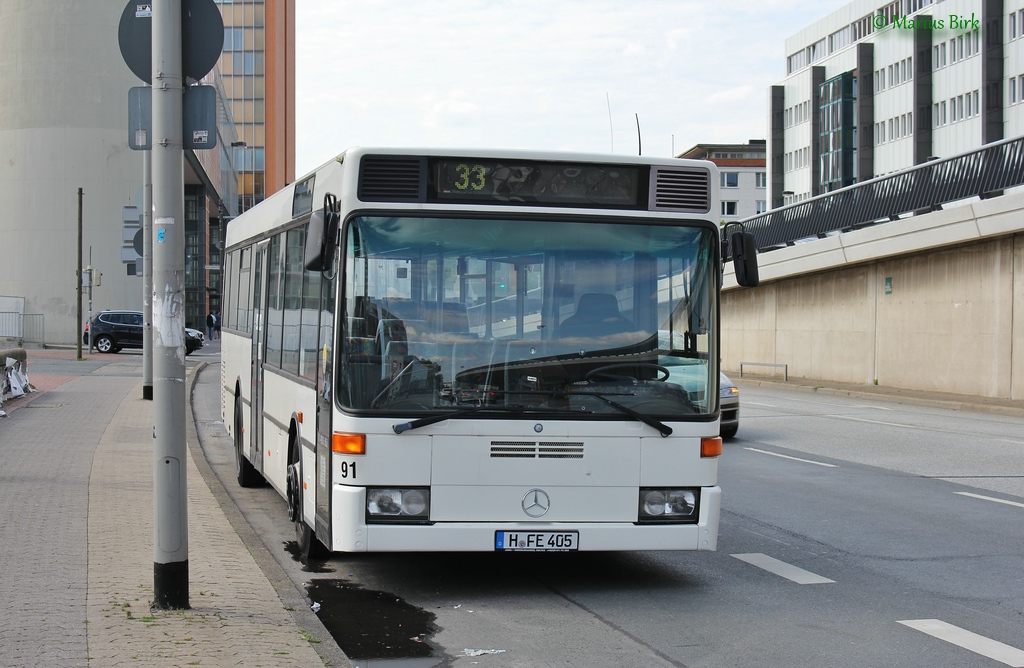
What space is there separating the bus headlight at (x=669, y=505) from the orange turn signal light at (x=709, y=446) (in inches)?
9.5

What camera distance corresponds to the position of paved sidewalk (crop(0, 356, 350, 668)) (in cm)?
557

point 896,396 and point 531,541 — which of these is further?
point 896,396

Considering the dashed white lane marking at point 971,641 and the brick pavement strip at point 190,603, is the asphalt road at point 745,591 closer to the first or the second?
the dashed white lane marking at point 971,641

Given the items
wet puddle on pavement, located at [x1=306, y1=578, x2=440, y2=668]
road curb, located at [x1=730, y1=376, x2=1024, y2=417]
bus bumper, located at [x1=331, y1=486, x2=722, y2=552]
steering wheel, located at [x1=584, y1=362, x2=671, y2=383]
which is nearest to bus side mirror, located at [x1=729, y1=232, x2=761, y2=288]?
steering wheel, located at [x1=584, y1=362, x2=671, y2=383]

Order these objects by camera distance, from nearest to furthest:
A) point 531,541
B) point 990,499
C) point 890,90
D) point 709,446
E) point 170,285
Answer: point 170,285 < point 531,541 < point 709,446 < point 990,499 < point 890,90

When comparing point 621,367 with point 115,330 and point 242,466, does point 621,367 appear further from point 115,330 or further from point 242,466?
point 115,330

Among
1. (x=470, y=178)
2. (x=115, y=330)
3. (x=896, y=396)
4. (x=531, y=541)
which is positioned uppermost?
(x=470, y=178)

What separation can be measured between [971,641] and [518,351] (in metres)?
2.93

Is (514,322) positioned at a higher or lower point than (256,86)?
lower

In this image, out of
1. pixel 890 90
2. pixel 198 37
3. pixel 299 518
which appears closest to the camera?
pixel 198 37

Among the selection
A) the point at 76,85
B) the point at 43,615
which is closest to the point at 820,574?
the point at 43,615

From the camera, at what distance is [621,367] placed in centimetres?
727

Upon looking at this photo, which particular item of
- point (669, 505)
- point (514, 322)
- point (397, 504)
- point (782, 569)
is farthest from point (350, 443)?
point (782, 569)

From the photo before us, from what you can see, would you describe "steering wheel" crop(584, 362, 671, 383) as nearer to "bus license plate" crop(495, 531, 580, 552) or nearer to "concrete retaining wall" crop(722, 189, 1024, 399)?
"bus license plate" crop(495, 531, 580, 552)
